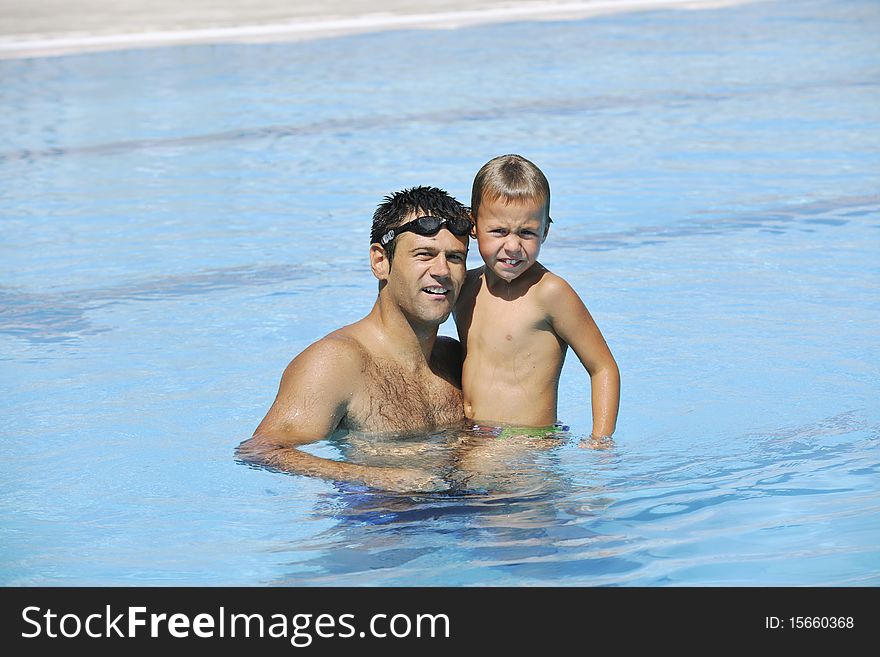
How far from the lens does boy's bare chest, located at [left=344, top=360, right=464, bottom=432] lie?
4.22m

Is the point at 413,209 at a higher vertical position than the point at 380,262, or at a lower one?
higher

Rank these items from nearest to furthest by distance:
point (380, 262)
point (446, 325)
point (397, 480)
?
point (397, 480) < point (380, 262) < point (446, 325)

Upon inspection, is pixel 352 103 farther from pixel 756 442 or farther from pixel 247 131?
pixel 756 442

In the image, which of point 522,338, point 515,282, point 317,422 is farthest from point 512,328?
point 317,422

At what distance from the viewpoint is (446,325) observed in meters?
6.97

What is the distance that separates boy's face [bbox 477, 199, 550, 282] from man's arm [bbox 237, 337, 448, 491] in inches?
23.4

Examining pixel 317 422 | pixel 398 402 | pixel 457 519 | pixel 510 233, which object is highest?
pixel 510 233

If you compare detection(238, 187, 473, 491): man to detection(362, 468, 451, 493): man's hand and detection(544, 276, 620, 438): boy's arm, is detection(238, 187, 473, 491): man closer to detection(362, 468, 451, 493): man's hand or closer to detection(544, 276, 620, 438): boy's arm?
detection(362, 468, 451, 493): man's hand

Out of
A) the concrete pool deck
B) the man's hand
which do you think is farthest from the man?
the concrete pool deck

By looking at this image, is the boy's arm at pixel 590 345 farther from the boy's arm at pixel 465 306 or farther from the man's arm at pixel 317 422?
the man's arm at pixel 317 422

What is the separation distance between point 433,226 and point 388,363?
0.50 m

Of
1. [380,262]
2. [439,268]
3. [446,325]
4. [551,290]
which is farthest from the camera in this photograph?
[446,325]

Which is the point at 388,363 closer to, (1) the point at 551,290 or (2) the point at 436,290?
(2) the point at 436,290

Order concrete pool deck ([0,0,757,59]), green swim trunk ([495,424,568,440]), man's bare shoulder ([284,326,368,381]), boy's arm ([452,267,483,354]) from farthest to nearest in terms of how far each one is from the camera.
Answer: concrete pool deck ([0,0,757,59])
boy's arm ([452,267,483,354])
green swim trunk ([495,424,568,440])
man's bare shoulder ([284,326,368,381])
